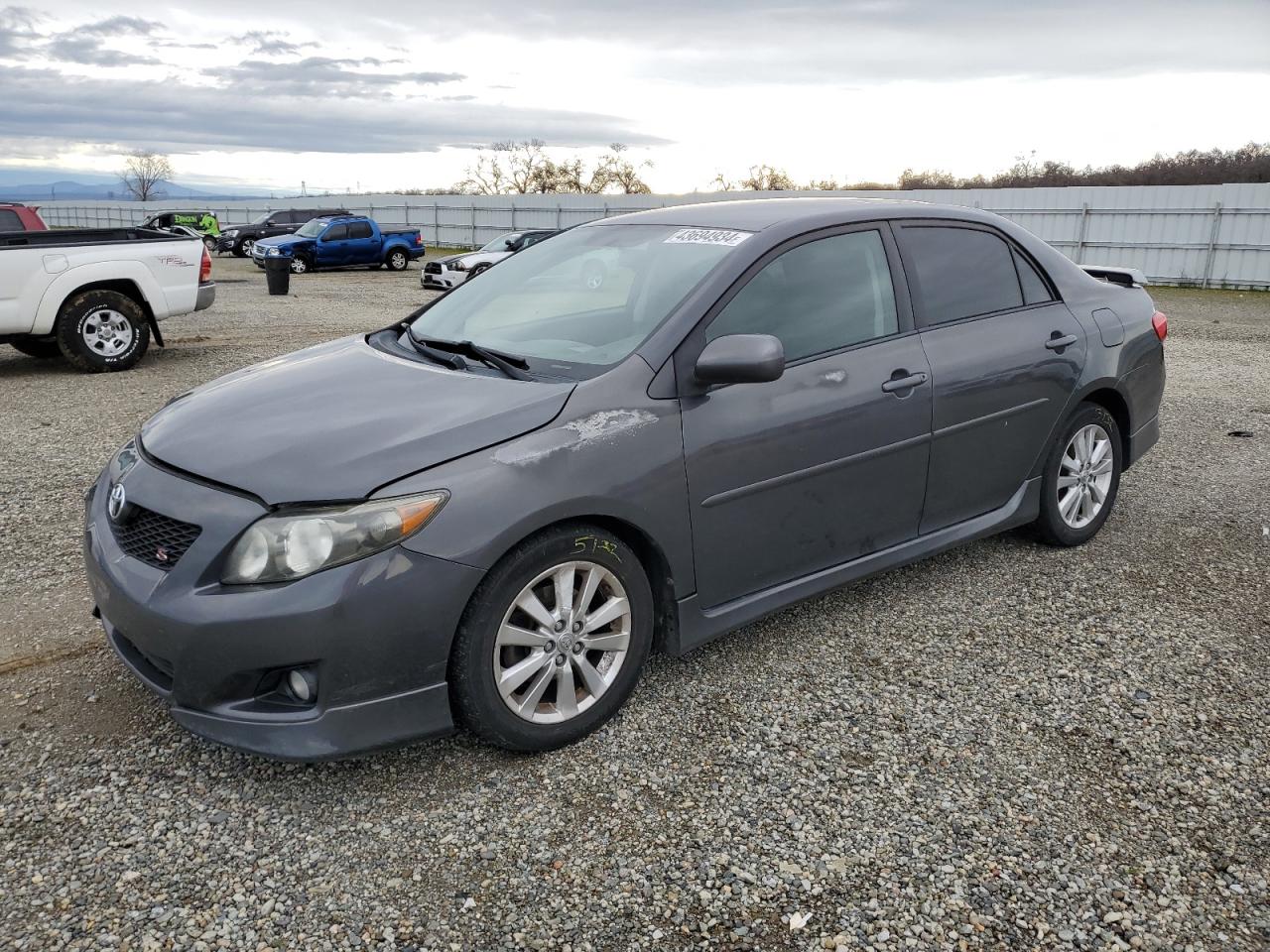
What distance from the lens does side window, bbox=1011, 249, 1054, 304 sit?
4508 millimetres

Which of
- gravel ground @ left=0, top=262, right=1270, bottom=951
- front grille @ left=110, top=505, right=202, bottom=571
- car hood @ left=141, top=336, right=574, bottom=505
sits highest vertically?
car hood @ left=141, top=336, right=574, bottom=505

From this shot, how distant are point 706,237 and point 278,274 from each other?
17468 millimetres

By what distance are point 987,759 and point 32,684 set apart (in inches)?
129

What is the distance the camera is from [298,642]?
2635mm

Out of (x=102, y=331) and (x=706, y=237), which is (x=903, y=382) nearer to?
(x=706, y=237)

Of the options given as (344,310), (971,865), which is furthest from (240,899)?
(344,310)

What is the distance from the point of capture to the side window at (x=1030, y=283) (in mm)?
4508

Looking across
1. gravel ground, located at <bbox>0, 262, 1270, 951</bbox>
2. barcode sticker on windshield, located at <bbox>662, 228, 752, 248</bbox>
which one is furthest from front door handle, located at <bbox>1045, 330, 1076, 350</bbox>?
barcode sticker on windshield, located at <bbox>662, 228, 752, 248</bbox>

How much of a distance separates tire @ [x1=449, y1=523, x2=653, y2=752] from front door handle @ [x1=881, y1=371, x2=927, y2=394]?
1.24 meters

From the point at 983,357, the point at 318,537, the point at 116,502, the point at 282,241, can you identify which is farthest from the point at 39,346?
the point at 282,241

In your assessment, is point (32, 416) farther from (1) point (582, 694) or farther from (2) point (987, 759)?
(2) point (987, 759)

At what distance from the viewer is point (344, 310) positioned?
1694 centimetres

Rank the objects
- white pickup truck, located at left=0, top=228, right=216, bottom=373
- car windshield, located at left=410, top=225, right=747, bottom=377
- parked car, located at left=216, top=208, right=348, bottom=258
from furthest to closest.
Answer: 1. parked car, located at left=216, top=208, right=348, bottom=258
2. white pickup truck, located at left=0, top=228, right=216, bottom=373
3. car windshield, located at left=410, top=225, right=747, bottom=377

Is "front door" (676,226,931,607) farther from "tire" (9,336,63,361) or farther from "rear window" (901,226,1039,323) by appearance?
"tire" (9,336,63,361)
